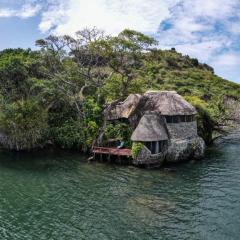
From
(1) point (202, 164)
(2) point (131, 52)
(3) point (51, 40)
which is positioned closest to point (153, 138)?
(1) point (202, 164)

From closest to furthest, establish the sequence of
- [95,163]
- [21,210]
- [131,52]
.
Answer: [21,210] → [95,163] → [131,52]

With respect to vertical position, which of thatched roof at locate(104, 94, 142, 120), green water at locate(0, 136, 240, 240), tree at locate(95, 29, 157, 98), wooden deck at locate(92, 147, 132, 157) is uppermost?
tree at locate(95, 29, 157, 98)

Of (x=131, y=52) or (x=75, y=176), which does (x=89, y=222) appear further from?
(x=131, y=52)

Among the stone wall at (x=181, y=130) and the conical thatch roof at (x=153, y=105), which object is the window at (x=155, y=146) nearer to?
the stone wall at (x=181, y=130)

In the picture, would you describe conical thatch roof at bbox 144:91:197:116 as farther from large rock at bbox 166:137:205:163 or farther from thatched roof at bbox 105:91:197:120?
large rock at bbox 166:137:205:163

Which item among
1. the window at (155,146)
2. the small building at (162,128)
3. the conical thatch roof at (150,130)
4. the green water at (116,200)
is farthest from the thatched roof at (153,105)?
the green water at (116,200)

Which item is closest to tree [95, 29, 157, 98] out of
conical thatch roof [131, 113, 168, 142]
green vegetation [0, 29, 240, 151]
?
green vegetation [0, 29, 240, 151]

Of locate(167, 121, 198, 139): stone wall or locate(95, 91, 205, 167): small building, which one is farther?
locate(167, 121, 198, 139): stone wall

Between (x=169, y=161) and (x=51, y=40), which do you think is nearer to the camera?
(x=169, y=161)
